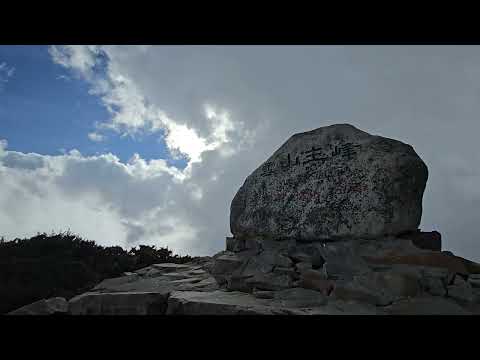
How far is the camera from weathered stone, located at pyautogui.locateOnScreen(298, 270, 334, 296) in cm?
646

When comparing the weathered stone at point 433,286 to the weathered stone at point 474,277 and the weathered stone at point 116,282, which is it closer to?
the weathered stone at point 474,277

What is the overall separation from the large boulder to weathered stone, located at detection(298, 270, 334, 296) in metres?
1.06

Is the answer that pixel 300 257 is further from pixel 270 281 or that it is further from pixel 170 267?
pixel 170 267

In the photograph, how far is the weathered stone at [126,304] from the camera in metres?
7.13

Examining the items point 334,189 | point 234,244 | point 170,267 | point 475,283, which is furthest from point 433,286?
point 170,267

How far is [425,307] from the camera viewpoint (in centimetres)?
563

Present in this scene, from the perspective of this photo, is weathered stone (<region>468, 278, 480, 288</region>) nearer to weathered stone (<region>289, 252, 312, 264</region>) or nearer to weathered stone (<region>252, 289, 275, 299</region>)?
weathered stone (<region>289, 252, 312, 264</region>)

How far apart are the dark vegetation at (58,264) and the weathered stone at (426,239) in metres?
8.10

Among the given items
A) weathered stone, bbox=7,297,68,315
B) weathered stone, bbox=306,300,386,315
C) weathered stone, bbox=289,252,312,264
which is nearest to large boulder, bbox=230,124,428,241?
weathered stone, bbox=289,252,312,264
